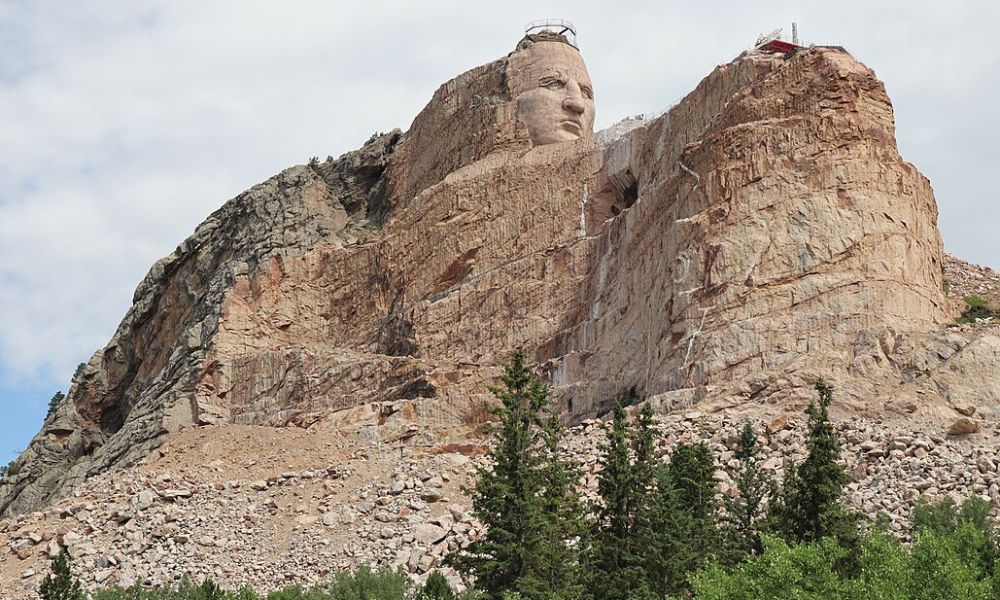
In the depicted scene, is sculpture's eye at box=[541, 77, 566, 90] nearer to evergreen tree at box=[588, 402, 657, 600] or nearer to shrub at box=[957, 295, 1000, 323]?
shrub at box=[957, 295, 1000, 323]

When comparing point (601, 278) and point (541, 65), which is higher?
point (541, 65)

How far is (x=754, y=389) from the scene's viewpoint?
149 feet

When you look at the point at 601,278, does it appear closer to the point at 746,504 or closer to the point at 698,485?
the point at 746,504

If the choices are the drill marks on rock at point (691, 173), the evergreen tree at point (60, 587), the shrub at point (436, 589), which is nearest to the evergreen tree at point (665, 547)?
the shrub at point (436, 589)

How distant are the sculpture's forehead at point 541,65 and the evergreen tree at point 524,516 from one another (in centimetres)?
2469

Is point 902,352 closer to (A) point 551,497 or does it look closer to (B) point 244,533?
(A) point 551,497

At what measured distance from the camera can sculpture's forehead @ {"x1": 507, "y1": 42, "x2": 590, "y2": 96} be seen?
2468 inches

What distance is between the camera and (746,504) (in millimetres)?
41031

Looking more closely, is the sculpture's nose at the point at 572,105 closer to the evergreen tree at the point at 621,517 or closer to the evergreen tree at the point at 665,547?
the evergreen tree at the point at 621,517

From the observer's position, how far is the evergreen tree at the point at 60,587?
43.2 metres

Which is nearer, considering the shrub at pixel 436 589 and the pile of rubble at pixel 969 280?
the shrub at pixel 436 589

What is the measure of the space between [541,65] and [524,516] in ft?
91.9

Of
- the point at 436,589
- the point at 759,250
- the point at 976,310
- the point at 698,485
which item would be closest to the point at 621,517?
the point at 698,485

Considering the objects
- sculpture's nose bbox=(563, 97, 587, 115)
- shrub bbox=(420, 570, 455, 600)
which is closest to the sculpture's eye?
sculpture's nose bbox=(563, 97, 587, 115)
